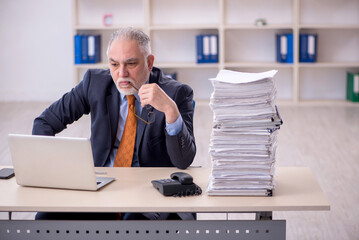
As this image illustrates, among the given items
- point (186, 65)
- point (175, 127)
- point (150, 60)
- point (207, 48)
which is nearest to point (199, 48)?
point (207, 48)

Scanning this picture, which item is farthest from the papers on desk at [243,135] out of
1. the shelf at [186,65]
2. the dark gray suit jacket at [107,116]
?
the shelf at [186,65]

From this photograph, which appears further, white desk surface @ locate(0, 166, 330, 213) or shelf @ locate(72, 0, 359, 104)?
shelf @ locate(72, 0, 359, 104)

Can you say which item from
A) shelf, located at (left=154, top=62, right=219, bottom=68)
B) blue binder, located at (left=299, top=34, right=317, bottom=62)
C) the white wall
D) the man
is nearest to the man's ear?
the man

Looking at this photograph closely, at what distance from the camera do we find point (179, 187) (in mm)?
2094

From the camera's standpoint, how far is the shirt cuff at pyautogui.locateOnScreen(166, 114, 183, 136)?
2328 mm

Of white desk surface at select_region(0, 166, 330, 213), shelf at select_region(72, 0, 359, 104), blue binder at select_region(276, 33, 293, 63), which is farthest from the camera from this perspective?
shelf at select_region(72, 0, 359, 104)

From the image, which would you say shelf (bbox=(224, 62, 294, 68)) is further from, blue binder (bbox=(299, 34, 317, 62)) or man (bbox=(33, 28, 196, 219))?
man (bbox=(33, 28, 196, 219))

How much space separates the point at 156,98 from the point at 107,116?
1.52 feet

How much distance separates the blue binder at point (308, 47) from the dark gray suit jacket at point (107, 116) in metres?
4.74

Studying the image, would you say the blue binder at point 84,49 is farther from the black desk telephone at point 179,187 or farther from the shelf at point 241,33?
the black desk telephone at point 179,187

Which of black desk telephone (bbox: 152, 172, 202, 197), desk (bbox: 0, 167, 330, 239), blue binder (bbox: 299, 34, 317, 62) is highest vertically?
blue binder (bbox: 299, 34, 317, 62)

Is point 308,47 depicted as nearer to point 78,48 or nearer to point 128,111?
point 78,48

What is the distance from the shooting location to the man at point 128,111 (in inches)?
97.2

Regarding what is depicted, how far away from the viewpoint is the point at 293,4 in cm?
717
